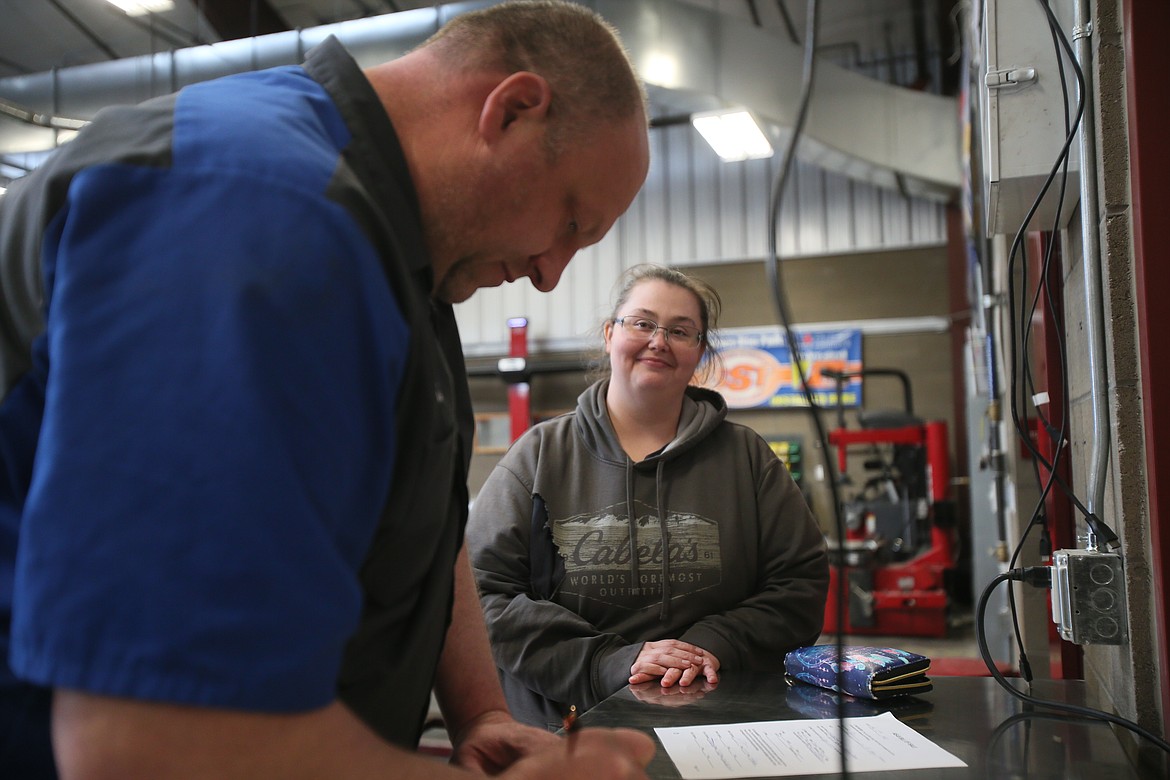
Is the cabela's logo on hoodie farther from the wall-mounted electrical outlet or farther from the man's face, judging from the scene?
the man's face

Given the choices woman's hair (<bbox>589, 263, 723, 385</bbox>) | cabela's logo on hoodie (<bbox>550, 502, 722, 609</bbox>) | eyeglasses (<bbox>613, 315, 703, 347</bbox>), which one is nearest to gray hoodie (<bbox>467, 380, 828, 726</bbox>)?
cabela's logo on hoodie (<bbox>550, 502, 722, 609</bbox>)

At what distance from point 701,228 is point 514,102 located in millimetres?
8069

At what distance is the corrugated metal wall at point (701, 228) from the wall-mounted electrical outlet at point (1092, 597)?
275 inches

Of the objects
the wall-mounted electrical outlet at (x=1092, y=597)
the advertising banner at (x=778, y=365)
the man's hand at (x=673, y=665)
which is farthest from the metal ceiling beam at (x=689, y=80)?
the wall-mounted electrical outlet at (x=1092, y=597)

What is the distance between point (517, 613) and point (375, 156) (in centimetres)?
123

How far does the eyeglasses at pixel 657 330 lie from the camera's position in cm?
210

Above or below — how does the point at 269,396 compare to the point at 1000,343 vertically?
below

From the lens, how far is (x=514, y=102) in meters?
0.76

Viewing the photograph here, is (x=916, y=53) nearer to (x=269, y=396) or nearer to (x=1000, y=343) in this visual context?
(x=1000, y=343)

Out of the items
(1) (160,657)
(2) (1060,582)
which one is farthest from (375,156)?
(2) (1060,582)

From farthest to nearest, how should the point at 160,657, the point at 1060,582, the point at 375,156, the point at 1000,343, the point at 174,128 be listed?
the point at 1000,343
the point at 1060,582
the point at 375,156
the point at 174,128
the point at 160,657

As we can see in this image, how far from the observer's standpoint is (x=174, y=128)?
1.94 ft

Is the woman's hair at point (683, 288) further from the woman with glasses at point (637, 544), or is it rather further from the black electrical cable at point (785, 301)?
the black electrical cable at point (785, 301)

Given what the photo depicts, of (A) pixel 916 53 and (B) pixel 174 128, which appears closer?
(B) pixel 174 128
